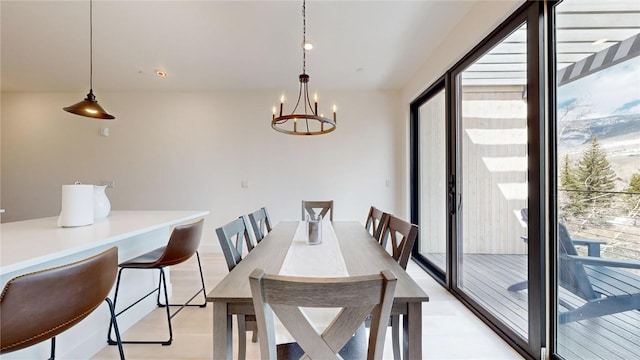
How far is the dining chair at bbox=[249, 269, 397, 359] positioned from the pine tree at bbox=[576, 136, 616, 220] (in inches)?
54.7

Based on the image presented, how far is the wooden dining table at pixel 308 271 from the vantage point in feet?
3.19

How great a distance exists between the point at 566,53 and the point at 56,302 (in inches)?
108

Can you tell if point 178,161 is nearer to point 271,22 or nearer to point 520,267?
point 271,22

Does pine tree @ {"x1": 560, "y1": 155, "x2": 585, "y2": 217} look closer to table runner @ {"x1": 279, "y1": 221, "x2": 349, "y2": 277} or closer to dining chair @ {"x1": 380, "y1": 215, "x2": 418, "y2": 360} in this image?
dining chair @ {"x1": 380, "y1": 215, "x2": 418, "y2": 360}

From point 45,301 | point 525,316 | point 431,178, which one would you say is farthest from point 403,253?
point 431,178

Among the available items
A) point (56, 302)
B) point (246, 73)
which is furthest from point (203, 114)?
point (56, 302)

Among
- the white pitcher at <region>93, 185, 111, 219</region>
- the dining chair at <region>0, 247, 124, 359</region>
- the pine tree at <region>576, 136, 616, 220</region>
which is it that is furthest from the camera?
the white pitcher at <region>93, 185, 111, 219</region>

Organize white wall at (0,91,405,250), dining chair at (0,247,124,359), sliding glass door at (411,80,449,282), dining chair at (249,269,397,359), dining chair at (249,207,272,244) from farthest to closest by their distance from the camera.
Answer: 1. white wall at (0,91,405,250)
2. sliding glass door at (411,80,449,282)
3. dining chair at (249,207,272,244)
4. dining chair at (0,247,124,359)
5. dining chair at (249,269,397,359)

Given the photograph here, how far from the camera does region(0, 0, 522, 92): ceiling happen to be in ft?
7.16

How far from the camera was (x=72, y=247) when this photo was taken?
4.29 feet

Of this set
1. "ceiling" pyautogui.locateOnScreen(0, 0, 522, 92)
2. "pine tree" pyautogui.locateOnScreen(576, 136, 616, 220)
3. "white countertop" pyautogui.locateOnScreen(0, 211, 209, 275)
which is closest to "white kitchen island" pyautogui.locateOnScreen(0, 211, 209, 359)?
"white countertop" pyautogui.locateOnScreen(0, 211, 209, 275)

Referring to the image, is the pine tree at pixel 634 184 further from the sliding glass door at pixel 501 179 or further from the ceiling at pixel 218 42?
the ceiling at pixel 218 42

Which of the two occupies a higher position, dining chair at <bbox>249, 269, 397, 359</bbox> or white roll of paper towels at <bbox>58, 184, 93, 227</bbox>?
white roll of paper towels at <bbox>58, 184, 93, 227</bbox>

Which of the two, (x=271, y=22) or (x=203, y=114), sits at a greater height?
(x=271, y=22)
